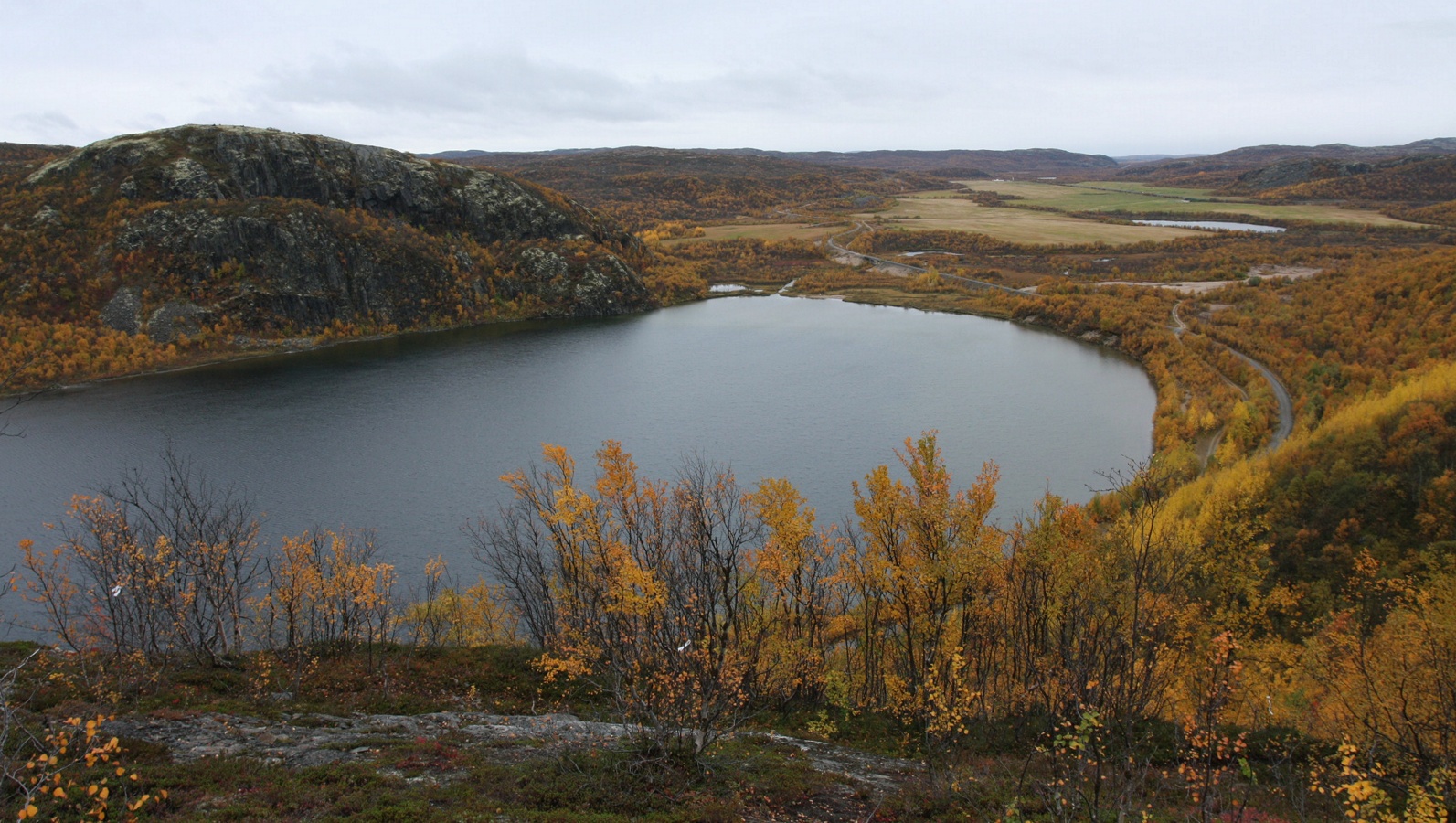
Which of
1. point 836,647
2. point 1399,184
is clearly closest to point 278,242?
point 836,647

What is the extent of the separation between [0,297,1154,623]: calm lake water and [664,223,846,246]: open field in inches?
3431

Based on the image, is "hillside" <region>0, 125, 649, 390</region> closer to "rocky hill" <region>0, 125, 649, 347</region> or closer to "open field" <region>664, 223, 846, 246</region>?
"rocky hill" <region>0, 125, 649, 347</region>

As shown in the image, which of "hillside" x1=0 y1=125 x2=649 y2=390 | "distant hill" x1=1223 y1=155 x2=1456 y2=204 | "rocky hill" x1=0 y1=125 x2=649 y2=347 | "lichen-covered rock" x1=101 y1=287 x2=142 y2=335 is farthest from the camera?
"distant hill" x1=1223 y1=155 x2=1456 y2=204

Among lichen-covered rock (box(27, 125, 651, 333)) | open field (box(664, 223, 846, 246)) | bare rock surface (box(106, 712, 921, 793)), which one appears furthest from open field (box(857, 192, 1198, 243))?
bare rock surface (box(106, 712, 921, 793))

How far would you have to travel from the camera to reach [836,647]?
29.2 meters

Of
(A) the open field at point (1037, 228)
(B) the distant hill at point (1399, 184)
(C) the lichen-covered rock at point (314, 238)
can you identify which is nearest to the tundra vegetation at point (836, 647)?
(C) the lichen-covered rock at point (314, 238)

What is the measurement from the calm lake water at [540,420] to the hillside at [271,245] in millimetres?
10368

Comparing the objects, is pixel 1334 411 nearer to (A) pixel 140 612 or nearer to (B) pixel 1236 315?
(B) pixel 1236 315

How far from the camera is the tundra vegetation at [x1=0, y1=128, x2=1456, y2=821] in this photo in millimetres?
13359

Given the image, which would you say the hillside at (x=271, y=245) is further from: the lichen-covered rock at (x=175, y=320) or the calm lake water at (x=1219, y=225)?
the calm lake water at (x=1219, y=225)

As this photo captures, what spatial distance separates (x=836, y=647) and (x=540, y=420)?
111 feet

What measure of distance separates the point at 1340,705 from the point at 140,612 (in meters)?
32.7

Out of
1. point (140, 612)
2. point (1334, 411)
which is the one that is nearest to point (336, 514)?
point (140, 612)

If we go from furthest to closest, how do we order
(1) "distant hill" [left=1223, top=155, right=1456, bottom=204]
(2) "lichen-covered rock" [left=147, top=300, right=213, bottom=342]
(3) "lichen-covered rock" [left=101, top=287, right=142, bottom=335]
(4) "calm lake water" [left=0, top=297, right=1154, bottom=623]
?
(1) "distant hill" [left=1223, top=155, right=1456, bottom=204], (2) "lichen-covered rock" [left=147, top=300, right=213, bottom=342], (3) "lichen-covered rock" [left=101, top=287, right=142, bottom=335], (4) "calm lake water" [left=0, top=297, right=1154, bottom=623]
